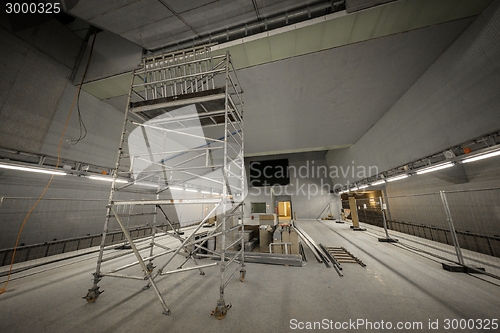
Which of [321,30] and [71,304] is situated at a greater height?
[321,30]

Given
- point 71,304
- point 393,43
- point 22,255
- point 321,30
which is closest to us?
point 71,304

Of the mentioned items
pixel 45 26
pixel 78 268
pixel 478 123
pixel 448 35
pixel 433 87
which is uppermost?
pixel 45 26

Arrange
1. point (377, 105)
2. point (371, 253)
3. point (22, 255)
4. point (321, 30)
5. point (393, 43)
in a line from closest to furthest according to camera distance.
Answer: point (321, 30) < point (393, 43) < point (22, 255) < point (371, 253) < point (377, 105)

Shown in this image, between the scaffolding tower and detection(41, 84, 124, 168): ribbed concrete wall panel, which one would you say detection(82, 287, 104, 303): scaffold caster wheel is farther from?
detection(41, 84, 124, 168): ribbed concrete wall panel

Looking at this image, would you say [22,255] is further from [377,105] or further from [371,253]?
[377,105]

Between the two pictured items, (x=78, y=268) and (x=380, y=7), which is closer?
(x=380, y=7)

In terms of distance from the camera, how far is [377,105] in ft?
20.5

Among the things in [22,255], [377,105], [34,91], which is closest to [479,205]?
[377,105]

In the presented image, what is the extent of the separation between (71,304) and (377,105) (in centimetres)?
979

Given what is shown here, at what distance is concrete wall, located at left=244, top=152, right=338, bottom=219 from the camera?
52.3 feet

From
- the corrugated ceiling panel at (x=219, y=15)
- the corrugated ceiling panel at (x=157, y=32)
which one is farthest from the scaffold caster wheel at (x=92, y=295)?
the corrugated ceiling panel at (x=219, y=15)

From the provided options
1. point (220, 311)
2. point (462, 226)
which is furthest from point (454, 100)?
point (220, 311)

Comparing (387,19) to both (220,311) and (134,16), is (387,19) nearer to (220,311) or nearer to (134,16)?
(134,16)

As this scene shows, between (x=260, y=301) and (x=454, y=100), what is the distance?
6370 millimetres
